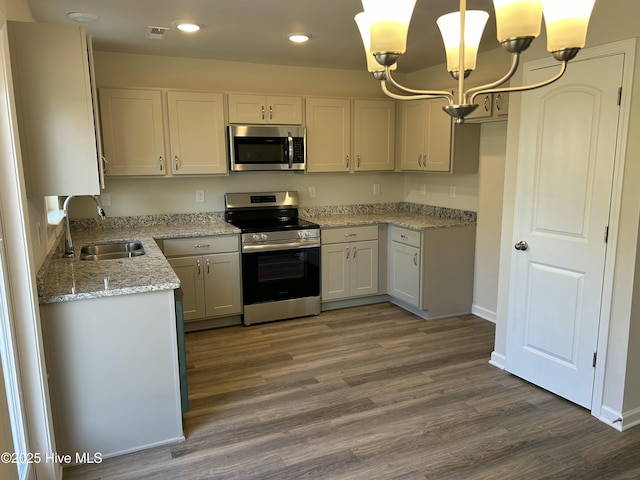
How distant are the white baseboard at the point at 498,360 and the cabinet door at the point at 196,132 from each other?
9.10ft

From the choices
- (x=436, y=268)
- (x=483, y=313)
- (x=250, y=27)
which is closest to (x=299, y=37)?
(x=250, y=27)

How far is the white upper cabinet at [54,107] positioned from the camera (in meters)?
2.16

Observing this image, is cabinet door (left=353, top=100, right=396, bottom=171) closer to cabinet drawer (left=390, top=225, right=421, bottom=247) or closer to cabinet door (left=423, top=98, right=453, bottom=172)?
cabinet door (left=423, top=98, right=453, bottom=172)

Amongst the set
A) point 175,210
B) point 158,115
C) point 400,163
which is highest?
point 158,115

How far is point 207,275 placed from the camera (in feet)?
13.0

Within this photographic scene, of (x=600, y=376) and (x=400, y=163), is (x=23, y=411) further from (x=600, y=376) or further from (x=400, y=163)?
(x=400, y=163)

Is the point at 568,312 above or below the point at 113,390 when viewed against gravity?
above

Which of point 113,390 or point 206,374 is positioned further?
point 206,374

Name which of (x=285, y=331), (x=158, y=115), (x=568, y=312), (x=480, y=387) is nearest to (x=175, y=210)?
(x=158, y=115)

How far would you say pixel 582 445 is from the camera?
241 centimetres

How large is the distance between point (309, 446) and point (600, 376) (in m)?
1.71

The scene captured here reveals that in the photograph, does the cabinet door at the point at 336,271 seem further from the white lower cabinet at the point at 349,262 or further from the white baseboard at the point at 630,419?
the white baseboard at the point at 630,419

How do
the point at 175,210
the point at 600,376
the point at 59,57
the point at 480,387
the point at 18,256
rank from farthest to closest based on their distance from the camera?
the point at 175,210 → the point at 480,387 → the point at 600,376 → the point at 59,57 → the point at 18,256

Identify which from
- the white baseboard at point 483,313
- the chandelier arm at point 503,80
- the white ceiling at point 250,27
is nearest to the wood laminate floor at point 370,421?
the white baseboard at point 483,313
